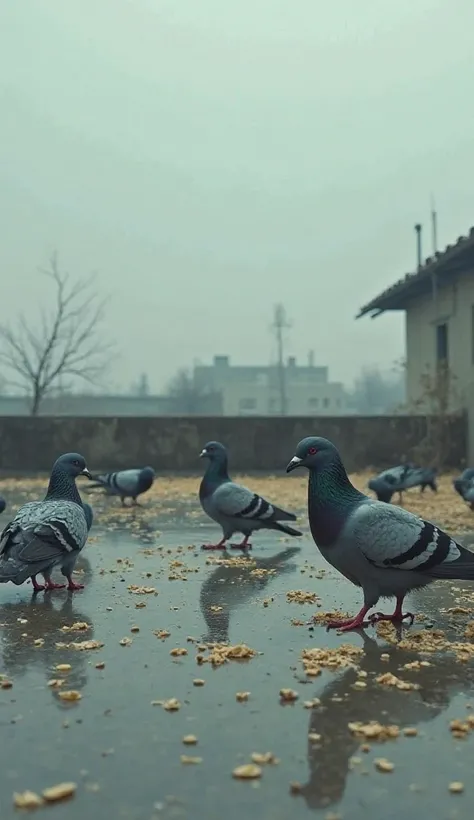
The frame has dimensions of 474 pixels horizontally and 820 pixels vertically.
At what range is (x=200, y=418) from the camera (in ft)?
50.3

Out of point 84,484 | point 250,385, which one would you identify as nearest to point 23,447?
point 84,484

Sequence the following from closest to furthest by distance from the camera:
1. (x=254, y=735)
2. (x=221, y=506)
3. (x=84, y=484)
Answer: (x=254, y=735) → (x=221, y=506) → (x=84, y=484)

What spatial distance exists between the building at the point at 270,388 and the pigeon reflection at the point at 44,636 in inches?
1468

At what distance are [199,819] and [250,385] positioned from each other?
145 ft

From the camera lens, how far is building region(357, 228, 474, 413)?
14789 mm

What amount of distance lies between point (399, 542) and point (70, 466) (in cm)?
249

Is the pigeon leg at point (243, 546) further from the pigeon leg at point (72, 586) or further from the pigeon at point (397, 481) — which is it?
the pigeon at point (397, 481)

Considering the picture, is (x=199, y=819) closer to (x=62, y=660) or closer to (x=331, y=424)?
(x=62, y=660)

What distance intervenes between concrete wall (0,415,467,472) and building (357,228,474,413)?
3.28ft

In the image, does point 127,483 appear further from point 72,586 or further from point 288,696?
point 288,696

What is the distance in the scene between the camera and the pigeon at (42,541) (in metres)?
4.28

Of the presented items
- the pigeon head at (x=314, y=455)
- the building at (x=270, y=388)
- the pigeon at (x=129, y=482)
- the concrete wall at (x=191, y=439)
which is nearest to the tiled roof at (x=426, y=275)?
the concrete wall at (x=191, y=439)

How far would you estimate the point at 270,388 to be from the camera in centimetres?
4434

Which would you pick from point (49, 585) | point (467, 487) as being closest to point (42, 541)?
point (49, 585)
